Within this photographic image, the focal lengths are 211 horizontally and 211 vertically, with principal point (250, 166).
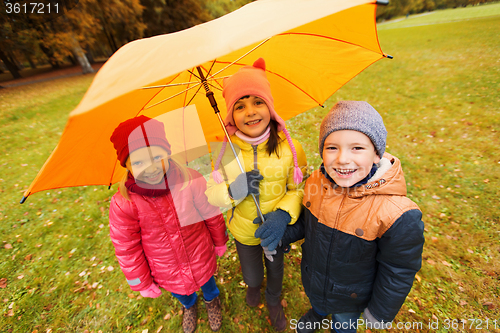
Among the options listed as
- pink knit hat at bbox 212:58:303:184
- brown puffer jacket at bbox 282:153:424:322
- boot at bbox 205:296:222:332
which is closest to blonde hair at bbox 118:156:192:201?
pink knit hat at bbox 212:58:303:184

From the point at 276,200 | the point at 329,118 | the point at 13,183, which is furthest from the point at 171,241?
the point at 13,183

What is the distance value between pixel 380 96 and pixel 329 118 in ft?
29.4

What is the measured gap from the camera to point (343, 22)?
1.57m

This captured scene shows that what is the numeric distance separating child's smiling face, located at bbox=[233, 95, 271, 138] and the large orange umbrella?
376 millimetres

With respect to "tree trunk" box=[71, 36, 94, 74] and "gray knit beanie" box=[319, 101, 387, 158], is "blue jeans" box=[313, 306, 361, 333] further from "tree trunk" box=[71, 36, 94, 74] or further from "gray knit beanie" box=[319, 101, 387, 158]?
"tree trunk" box=[71, 36, 94, 74]

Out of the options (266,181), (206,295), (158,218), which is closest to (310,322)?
(206,295)

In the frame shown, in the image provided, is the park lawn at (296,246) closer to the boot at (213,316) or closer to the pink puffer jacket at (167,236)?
the boot at (213,316)

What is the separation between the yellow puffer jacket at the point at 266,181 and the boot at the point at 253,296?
1.33 m

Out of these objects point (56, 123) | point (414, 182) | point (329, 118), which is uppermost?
point (329, 118)

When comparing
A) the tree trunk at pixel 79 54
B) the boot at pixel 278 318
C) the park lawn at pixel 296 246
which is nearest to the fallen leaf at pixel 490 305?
the park lawn at pixel 296 246

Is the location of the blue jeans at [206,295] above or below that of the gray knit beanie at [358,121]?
below

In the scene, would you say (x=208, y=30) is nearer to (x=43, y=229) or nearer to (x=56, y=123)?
(x=43, y=229)

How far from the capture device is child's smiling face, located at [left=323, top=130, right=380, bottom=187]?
54.7 inches

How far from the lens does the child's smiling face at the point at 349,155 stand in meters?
1.39
